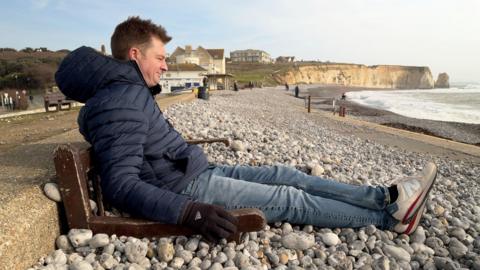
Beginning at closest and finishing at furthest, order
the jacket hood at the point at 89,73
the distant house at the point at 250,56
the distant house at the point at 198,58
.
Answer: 1. the jacket hood at the point at 89,73
2. the distant house at the point at 198,58
3. the distant house at the point at 250,56

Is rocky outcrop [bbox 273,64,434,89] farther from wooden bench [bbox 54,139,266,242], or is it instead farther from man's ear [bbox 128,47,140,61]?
wooden bench [bbox 54,139,266,242]

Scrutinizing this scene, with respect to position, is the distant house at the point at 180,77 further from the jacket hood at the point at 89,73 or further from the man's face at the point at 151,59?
the jacket hood at the point at 89,73

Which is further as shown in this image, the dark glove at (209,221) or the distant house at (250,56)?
the distant house at (250,56)

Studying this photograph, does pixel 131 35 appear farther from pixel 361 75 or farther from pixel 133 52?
pixel 361 75

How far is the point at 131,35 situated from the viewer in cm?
261

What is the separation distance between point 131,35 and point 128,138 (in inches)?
35.2

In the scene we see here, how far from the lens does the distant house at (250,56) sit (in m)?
155

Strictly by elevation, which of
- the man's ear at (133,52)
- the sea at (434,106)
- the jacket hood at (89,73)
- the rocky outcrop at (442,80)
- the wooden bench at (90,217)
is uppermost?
the rocky outcrop at (442,80)

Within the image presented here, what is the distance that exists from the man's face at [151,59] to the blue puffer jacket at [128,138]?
0.44 feet

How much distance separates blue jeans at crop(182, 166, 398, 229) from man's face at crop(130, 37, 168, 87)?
0.89m

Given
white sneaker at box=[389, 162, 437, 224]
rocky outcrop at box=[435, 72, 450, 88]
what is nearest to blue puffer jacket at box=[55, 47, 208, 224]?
white sneaker at box=[389, 162, 437, 224]

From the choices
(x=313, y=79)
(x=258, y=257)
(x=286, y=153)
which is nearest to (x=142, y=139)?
(x=258, y=257)

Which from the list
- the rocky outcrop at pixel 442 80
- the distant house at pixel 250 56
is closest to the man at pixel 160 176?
the distant house at pixel 250 56

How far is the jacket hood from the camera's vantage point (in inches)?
93.2
